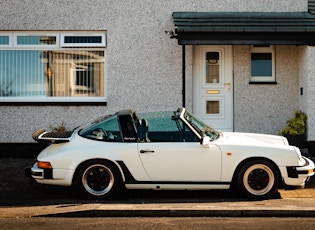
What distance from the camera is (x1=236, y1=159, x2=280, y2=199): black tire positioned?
25.8 feet

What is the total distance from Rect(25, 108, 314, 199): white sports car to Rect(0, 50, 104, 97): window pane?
15.0ft

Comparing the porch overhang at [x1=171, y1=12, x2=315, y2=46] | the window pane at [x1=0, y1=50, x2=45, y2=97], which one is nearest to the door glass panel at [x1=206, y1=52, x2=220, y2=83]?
the porch overhang at [x1=171, y1=12, x2=315, y2=46]

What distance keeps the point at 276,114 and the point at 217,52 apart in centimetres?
201

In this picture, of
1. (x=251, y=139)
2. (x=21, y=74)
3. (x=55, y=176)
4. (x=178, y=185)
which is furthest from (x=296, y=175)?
(x=21, y=74)

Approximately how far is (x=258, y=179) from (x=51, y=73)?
6.43 metres

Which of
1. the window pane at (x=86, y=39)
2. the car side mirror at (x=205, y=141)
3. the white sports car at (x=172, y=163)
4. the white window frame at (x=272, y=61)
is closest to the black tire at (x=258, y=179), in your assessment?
the white sports car at (x=172, y=163)

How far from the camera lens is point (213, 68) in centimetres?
1271

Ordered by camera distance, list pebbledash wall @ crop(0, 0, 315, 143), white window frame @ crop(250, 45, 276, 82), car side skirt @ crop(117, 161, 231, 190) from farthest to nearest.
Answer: white window frame @ crop(250, 45, 276, 82)
pebbledash wall @ crop(0, 0, 315, 143)
car side skirt @ crop(117, 161, 231, 190)

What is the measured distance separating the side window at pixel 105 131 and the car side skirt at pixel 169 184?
0.45 metres

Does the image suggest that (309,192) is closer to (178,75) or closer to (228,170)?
(228,170)

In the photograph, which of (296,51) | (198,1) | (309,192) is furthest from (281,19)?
(309,192)

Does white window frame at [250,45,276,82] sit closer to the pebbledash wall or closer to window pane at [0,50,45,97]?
the pebbledash wall

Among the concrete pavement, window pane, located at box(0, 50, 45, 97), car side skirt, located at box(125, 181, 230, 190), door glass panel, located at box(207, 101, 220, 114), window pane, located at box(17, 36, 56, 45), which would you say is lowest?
the concrete pavement

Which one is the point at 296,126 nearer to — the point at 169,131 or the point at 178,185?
the point at 169,131
